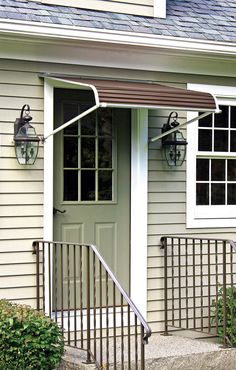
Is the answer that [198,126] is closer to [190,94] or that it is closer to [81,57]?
[190,94]

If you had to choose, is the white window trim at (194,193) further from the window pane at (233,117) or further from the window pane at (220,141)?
the window pane at (220,141)

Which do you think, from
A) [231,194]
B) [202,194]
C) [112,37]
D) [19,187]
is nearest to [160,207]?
[202,194]

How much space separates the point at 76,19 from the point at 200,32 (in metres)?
1.43

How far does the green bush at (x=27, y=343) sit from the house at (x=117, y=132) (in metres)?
1.11

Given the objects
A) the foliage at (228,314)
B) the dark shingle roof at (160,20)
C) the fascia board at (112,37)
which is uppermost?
the dark shingle roof at (160,20)

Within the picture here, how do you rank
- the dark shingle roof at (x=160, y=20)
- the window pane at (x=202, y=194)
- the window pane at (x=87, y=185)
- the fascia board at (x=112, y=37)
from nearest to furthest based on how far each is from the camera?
the fascia board at (x=112, y=37), the dark shingle roof at (x=160, y=20), the window pane at (x=87, y=185), the window pane at (x=202, y=194)

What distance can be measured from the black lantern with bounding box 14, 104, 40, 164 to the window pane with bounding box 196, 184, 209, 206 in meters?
2.03

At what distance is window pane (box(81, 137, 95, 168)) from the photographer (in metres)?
7.69

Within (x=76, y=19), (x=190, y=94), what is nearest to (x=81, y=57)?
(x=76, y=19)

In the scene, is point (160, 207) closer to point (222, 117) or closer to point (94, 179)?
point (94, 179)

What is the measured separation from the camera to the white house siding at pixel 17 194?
23.0ft

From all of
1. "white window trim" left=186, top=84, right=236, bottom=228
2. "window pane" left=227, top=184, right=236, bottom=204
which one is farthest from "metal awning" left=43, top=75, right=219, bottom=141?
"window pane" left=227, top=184, right=236, bottom=204

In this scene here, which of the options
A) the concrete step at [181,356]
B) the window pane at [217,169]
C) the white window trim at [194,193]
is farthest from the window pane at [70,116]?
the concrete step at [181,356]

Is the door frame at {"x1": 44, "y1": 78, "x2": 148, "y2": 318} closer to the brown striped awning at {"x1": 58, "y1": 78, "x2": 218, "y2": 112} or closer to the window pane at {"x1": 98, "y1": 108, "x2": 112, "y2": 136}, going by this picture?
the window pane at {"x1": 98, "y1": 108, "x2": 112, "y2": 136}
